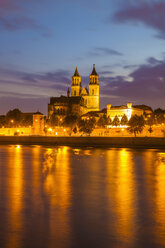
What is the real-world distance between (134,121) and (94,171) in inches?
2431

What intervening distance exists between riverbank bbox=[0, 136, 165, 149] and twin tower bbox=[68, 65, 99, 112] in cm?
6924

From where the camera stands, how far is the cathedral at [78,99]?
4535 inches

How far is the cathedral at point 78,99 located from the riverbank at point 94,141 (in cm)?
5612

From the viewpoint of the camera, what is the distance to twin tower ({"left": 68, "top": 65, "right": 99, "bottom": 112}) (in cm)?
12731

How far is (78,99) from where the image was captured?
117 m

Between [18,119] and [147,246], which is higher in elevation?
[18,119]

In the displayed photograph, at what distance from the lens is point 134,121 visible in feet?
271

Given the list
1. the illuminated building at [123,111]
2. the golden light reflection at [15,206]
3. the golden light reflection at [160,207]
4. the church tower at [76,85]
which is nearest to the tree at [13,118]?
the church tower at [76,85]

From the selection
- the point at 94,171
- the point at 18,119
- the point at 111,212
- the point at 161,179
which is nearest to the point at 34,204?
the point at 111,212

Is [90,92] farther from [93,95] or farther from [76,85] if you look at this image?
[76,85]

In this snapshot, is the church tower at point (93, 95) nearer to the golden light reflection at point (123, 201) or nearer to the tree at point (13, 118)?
the tree at point (13, 118)

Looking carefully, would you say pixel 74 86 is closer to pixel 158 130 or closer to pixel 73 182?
pixel 158 130

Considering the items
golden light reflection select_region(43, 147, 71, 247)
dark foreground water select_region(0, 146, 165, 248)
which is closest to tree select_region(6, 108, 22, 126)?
golden light reflection select_region(43, 147, 71, 247)

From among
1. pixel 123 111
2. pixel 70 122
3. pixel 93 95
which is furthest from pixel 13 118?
pixel 123 111
